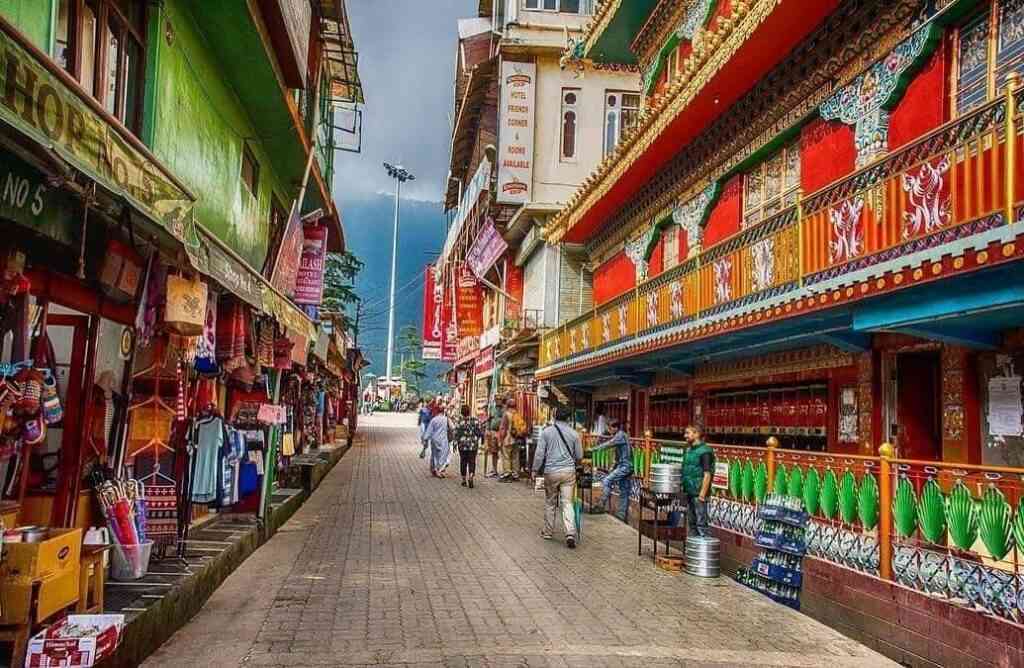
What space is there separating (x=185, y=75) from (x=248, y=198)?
3.73 meters

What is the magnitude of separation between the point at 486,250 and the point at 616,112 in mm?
6992

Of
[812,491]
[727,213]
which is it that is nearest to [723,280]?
[727,213]

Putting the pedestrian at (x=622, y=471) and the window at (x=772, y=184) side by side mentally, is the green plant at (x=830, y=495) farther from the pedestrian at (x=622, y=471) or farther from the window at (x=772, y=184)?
the pedestrian at (x=622, y=471)

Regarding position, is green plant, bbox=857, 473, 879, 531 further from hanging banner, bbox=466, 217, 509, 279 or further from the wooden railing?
hanging banner, bbox=466, 217, 509, 279

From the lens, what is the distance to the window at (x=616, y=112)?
28.2 meters

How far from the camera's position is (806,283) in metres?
8.81

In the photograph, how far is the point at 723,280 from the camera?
11.1 m

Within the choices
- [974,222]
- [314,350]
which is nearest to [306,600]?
[974,222]

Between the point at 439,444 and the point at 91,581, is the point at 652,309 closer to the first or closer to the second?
the point at 439,444

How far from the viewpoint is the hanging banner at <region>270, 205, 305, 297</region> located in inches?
543

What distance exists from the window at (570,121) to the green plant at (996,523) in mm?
23394

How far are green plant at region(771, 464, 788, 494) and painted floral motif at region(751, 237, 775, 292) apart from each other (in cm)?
219

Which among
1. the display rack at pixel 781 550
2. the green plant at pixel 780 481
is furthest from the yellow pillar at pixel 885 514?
the green plant at pixel 780 481

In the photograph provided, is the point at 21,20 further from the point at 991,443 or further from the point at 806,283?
the point at 991,443
